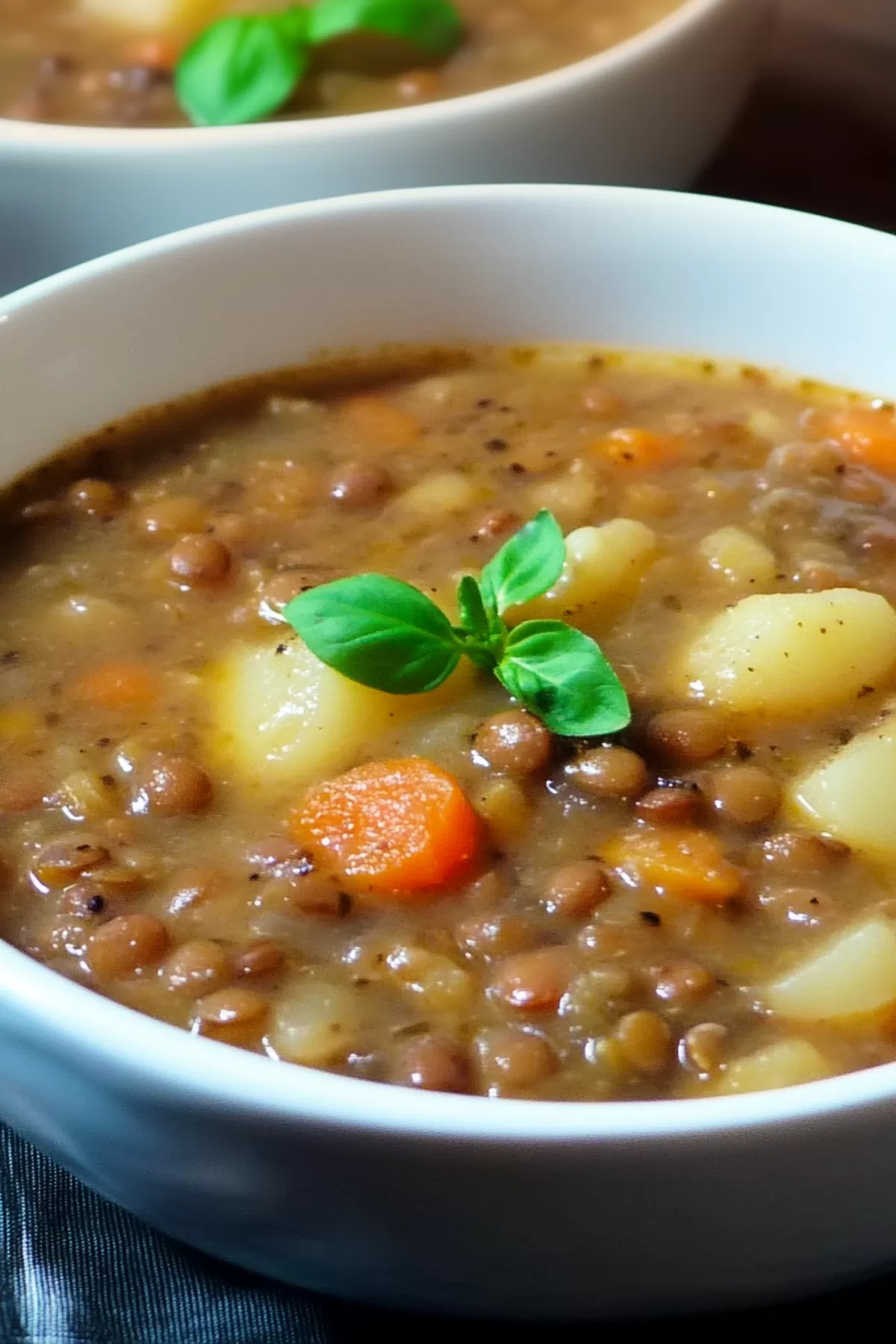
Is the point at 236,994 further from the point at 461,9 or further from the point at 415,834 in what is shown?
the point at 461,9

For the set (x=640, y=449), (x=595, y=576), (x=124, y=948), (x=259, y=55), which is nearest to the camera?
(x=124, y=948)

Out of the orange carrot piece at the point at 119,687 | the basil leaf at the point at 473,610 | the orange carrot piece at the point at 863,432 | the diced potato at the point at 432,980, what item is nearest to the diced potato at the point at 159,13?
the orange carrot piece at the point at 863,432

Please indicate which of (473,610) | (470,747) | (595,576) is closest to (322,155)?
(595,576)

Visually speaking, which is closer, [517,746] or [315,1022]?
[315,1022]

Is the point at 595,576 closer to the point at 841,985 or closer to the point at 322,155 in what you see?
the point at 841,985

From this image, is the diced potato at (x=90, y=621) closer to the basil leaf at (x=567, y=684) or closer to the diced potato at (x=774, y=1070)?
the basil leaf at (x=567, y=684)

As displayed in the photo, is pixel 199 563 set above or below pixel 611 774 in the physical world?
below

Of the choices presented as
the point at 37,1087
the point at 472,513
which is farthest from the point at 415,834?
the point at 472,513
